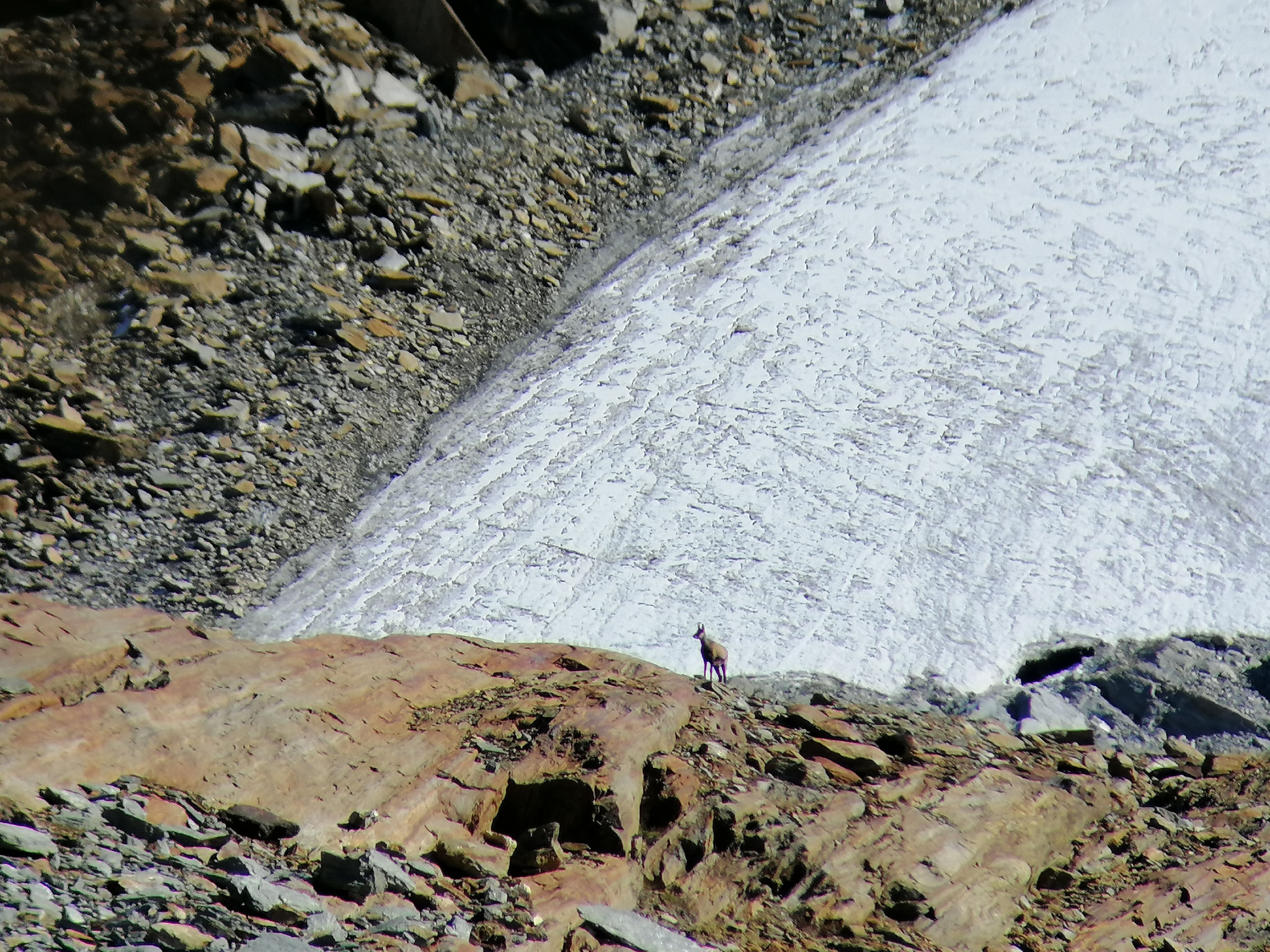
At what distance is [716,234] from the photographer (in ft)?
45.0

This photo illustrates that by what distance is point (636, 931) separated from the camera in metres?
4.27

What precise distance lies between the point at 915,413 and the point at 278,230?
6404 mm

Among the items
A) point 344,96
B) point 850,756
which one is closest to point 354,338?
point 344,96

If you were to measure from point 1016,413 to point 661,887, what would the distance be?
8376 millimetres

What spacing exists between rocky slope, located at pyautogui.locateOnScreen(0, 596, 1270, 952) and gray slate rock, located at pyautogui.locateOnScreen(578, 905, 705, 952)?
0.02 meters

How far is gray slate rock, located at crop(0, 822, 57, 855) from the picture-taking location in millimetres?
3744

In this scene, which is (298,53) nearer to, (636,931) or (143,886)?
(143,886)

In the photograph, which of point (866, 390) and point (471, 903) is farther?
point (866, 390)

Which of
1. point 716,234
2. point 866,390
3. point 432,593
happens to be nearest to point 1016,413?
point 866,390

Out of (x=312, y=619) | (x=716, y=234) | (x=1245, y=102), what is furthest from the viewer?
(x=1245, y=102)

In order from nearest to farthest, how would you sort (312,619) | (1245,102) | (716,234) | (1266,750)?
(1266,750), (312,619), (716,234), (1245,102)

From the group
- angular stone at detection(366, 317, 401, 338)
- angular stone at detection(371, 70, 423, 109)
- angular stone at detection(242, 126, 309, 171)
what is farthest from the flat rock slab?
angular stone at detection(371, 70, 423, 109)

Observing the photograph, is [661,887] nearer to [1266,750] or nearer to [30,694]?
[30,694]

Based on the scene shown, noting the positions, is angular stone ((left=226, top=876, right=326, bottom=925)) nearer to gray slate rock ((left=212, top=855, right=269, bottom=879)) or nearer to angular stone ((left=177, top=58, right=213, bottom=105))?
gray slate rock ((left=212, top=855, right=269, bottom=879))
